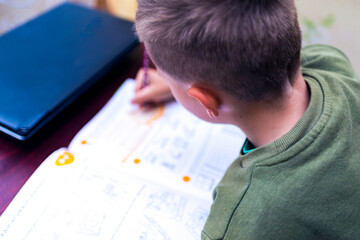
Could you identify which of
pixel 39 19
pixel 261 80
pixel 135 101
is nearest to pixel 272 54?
pixel 261 80

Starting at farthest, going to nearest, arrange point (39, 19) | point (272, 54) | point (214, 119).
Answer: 1. point (39, 19)
2. point (214, 119)
3. point (272, 54)

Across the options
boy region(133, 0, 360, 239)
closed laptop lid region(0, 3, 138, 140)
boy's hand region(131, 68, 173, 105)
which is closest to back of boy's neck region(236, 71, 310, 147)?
boy region(133, 0, 360, 239)

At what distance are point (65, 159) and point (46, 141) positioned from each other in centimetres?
6

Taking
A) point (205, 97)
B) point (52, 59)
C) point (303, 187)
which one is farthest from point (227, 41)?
point (52, 59)

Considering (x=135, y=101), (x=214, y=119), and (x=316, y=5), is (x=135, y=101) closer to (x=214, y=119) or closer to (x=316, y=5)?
(x=214, y=119)

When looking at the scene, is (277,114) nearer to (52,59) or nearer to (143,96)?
(143,96)

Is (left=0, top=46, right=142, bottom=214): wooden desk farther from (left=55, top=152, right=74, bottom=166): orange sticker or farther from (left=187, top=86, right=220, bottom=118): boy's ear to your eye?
(left=187, top=86, right=220, bottom=118): boy's ear

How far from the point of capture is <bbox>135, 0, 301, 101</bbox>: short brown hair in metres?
0.37

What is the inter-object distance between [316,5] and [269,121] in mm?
573

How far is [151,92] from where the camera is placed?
69 cm

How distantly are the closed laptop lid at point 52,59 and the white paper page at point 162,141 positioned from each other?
0.27 ft

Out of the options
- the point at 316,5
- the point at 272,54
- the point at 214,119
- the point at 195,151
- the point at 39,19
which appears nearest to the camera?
the point at 272,54

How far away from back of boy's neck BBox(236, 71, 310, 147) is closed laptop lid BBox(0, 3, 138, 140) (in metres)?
0.35

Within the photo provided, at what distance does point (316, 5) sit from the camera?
34.6 inches
